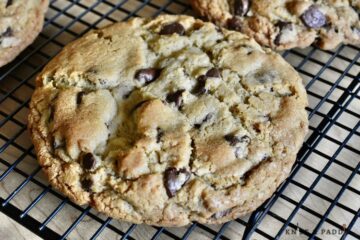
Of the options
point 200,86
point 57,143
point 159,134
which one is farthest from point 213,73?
point 57,143

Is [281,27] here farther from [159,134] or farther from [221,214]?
[221,214]

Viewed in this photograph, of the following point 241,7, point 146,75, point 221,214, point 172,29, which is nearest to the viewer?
point 221,214

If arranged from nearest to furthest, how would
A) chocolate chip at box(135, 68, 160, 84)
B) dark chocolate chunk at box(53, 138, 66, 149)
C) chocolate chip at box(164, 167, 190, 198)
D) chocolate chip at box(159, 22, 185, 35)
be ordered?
chocolate chip at box(164, 167, 190, 198)
dark chocolate chunk at box(53, 138, 66, 149)
chocolate chip at box(135, 68, 160, 84)
chocolate chip at box(159, 22, 185, 35)

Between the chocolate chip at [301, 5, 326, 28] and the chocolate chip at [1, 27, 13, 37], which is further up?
the chocolate chip at [1, 27, 13, 37]

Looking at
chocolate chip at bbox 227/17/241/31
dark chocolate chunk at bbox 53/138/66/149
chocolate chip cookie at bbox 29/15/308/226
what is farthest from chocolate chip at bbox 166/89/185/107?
chocolate chip at bbox 227/17/241/31

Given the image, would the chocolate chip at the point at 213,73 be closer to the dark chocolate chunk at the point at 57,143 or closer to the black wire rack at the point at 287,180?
the black wire rack at the point at 287,180

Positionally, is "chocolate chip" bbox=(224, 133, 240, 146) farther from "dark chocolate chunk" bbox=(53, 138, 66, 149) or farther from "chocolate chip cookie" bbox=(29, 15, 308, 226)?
"dark chocolate chunk" bbox=(53, 138, 66, 149)

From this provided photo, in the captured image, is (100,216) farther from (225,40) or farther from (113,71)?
(225,40)

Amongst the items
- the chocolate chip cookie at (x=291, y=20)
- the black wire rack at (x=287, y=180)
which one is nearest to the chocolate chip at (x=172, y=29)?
the chocolate chip cookie at (x=291, y=20)
